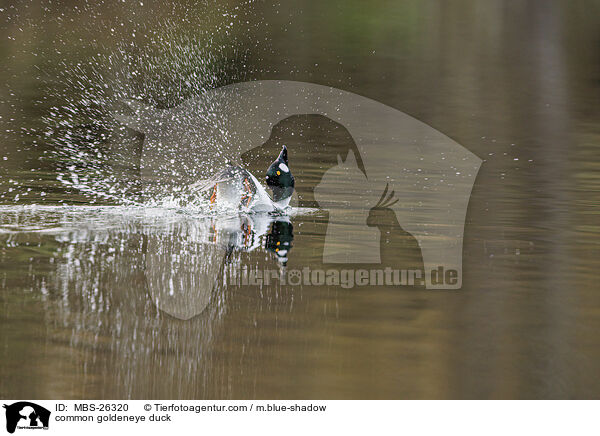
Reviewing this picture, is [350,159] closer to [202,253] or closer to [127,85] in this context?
[202,253]

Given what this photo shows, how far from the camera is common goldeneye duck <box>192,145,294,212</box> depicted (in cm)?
1117

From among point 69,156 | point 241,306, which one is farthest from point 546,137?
point 241,306

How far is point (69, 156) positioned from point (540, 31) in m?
28.9

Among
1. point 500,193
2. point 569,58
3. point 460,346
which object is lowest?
point 460,346

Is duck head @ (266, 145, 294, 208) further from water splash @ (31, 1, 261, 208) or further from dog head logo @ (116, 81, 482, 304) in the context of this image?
water splash @ (31, 1, 261, 208)

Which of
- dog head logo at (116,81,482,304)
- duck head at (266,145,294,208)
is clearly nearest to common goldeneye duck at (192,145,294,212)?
duck head at (266,145,294,208)

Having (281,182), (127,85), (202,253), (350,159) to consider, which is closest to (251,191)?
(281,182)

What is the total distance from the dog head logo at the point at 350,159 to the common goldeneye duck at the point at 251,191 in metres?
0.54

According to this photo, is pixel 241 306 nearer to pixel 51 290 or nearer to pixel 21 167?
pixel 51 290

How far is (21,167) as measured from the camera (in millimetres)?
13633
